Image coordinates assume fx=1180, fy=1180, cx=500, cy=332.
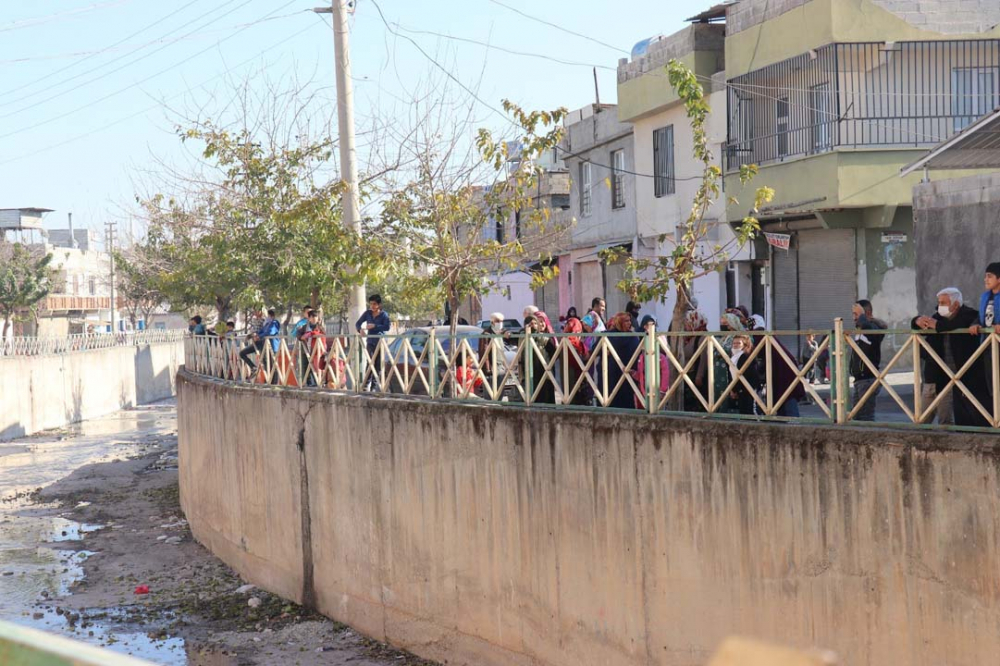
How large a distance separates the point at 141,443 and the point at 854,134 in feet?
75.4

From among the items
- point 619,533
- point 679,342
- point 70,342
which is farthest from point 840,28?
point 70,342

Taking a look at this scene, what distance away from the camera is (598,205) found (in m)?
28.3

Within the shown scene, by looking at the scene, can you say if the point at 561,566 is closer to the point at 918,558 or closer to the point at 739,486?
the point at 739,486

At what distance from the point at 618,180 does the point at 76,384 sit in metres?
22.6

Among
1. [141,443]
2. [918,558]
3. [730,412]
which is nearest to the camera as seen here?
[918,558]

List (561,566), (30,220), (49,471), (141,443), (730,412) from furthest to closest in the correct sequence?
(30,220), (141,443), (49,471), (561,566), (730,412)

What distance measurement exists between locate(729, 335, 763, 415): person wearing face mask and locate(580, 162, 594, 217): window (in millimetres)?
19020

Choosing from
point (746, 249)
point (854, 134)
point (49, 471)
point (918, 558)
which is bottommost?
point (49, 471)

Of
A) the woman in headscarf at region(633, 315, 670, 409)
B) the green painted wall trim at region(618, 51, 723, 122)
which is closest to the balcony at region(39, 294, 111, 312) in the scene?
the green painted wall trim at region(618, 51, 723, 122)

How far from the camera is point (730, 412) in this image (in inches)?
376

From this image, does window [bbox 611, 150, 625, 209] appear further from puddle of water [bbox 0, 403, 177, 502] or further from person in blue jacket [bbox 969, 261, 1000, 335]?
person in blue jacket [bbox 969, 261, 1000, 335]

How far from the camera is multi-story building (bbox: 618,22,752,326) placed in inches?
894

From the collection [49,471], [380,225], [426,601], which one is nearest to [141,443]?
[49,471]

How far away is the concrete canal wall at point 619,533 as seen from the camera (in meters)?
7.64
